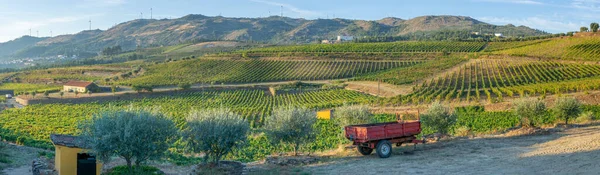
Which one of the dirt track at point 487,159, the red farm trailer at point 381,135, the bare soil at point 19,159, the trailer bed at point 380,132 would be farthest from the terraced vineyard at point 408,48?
the bare soil at point 19,159

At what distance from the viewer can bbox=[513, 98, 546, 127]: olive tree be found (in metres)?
34.4

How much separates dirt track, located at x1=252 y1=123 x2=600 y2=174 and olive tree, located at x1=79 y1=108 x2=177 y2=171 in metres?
6.55

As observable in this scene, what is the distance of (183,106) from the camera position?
259 feet

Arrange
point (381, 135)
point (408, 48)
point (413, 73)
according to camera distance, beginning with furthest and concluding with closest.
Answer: point (408, 48), point (413, 73), point (381, 135)

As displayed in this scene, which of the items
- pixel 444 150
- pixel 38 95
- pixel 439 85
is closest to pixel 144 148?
pixel 444 150

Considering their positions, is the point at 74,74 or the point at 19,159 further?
the point at 74,74

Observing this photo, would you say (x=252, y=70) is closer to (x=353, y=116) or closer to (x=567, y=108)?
(x=567, y=108)

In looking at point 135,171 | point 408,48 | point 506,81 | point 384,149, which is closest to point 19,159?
point 135,171

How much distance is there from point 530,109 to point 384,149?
1504 cm

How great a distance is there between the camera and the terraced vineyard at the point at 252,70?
111188 mm

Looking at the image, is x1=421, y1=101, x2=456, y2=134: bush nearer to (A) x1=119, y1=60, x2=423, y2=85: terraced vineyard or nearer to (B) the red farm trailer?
(B) the red farm trailer

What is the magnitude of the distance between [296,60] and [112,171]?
11017 centimetres

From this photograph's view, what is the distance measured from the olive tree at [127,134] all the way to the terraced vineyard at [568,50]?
85.9 meters

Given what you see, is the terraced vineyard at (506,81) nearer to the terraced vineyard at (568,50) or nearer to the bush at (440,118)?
the terraced vineyard at (568,50)
